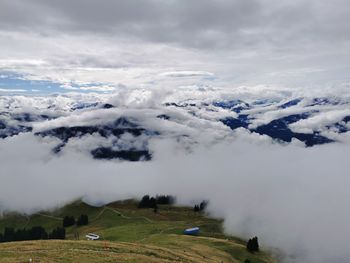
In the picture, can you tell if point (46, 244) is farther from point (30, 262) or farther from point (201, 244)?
point (201, 244)

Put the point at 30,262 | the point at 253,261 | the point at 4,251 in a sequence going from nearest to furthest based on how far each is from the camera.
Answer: the point at 30,262
the point at 4,251
the point at 253,261

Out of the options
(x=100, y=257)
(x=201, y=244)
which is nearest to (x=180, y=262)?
(x=100, y=257)

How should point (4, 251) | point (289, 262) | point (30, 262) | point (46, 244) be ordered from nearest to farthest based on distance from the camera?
point (30, 262) < point (4, 251) < point (46, 244) < point (289, 262)

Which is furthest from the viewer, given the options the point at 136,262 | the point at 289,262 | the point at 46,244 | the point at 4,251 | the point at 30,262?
the point at 289,262

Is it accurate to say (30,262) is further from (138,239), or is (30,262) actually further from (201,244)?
(138,239)

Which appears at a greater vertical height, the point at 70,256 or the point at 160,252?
the point at 70,256

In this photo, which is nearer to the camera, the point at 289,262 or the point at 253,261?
the point at 253,261

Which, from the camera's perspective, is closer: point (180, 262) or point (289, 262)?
point (180, 262)

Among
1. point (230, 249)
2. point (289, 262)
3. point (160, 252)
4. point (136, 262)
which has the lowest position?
point (289, 262)

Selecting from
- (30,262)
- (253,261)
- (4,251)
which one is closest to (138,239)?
(253,261)
